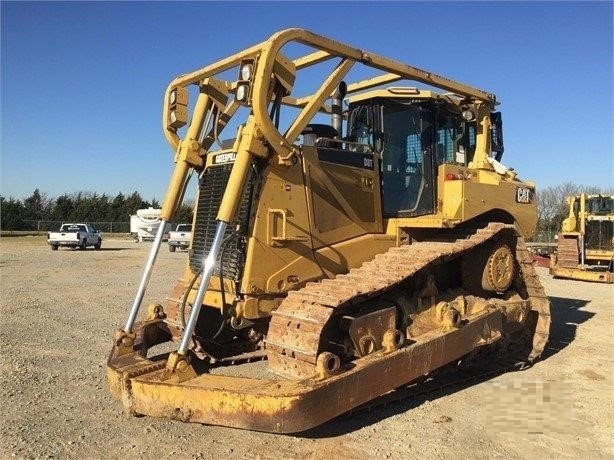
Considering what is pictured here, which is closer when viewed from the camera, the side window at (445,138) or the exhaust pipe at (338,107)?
the exhaust pipe at (338,107)

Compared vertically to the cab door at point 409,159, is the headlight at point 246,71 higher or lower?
higher

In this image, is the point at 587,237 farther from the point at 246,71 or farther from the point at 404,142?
the point at 246,71

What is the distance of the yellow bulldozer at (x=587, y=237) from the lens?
19.8m

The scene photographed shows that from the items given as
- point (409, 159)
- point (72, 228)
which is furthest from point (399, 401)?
point (72, 228)

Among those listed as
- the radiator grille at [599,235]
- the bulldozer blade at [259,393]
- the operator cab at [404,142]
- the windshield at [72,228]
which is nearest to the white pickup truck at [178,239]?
the windshield at [72,228]

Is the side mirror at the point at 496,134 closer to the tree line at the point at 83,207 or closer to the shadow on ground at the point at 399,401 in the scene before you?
the shadow on ground at the point at 399,401

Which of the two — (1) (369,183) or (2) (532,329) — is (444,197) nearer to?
(1) (369,183)

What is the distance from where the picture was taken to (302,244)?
18.0 ft

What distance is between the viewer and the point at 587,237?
2058 centimetres

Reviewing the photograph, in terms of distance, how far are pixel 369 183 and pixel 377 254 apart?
818 millimetres

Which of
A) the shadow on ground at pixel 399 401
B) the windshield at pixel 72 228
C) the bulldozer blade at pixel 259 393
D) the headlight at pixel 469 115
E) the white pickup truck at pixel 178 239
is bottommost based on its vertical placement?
the shadow on ground at pixel 399 401

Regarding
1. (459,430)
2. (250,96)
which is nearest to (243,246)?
(250,96)

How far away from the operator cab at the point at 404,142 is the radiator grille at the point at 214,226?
1.89 meters

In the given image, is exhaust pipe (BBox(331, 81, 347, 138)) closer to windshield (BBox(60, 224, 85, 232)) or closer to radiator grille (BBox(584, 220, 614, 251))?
radiator grille (BBox(584, 220, 614, 251))
